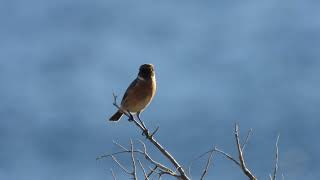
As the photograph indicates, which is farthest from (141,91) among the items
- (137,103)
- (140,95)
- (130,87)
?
(130,87)

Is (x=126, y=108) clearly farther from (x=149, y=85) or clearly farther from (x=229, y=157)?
(x=229, y=157)

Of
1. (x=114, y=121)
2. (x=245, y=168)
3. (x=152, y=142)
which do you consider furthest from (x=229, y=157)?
(x=114, y=121)

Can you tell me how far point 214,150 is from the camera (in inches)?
178

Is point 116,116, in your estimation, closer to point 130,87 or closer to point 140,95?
point 130,87

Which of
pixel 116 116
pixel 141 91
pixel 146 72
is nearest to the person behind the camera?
pixel 141 91

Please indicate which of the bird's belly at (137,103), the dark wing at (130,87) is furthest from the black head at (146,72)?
the bird's belly at (137,103)

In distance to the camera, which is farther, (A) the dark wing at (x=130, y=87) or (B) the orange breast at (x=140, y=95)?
(A) the dark wing at (x=130, y=87)

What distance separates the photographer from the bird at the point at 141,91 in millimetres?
8844

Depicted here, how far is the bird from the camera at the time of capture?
8844 millimetres

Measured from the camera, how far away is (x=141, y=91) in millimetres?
8828

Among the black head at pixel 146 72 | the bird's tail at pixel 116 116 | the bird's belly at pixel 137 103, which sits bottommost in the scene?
the bird's belly at pixel 137 103

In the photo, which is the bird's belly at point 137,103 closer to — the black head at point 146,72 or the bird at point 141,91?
the bird at point 141,91

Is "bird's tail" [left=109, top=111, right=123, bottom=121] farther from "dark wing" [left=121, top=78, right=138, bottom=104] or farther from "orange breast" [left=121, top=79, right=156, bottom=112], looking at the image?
"orange breast" [left=121, top=79, right=156, bottom=112]

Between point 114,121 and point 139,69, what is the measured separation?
1059 mm
